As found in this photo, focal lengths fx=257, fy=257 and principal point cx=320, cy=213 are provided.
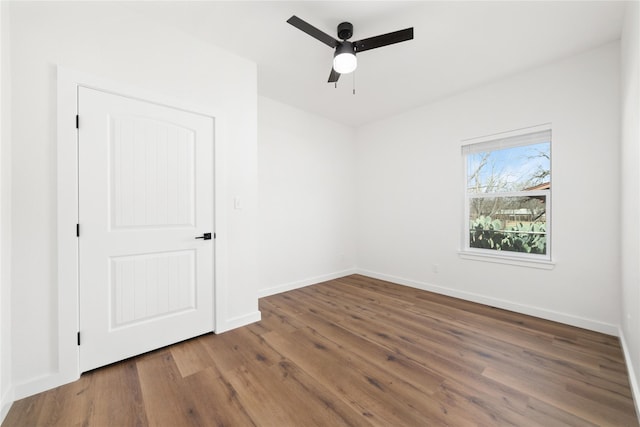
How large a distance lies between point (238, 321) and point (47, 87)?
94.3 inches

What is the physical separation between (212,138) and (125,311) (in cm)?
165

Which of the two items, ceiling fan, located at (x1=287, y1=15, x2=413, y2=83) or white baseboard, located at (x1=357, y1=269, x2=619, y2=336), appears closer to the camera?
ceiling fan, located at (x1=287, y1=15, x2=413, y2=83)

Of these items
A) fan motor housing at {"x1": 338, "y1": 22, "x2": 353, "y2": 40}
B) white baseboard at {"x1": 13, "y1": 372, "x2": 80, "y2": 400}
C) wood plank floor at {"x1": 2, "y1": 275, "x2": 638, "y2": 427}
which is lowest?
wood plank floor at {"x1": 2, "y1": 275, "x2": 638, "y2": 427}

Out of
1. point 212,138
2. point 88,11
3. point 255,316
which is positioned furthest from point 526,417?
point 88,11

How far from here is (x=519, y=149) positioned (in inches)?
122

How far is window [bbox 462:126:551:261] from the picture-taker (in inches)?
116

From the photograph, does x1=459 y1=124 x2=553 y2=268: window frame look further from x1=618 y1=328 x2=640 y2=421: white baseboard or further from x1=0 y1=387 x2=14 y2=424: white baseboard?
x1=0 y1=387 x2=14 y2=424: white baseboard

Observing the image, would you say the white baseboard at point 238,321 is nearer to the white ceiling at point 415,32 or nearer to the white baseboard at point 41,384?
the white baseboard at point 41,384

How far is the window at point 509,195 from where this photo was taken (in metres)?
2.94

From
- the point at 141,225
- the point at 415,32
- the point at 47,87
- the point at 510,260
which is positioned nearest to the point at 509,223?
the point at 510,260

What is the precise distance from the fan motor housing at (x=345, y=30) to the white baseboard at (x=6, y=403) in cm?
338

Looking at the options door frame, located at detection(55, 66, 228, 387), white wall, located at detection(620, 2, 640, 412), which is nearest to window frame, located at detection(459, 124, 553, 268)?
white wall, located at detection(620, 2, 640, 412)

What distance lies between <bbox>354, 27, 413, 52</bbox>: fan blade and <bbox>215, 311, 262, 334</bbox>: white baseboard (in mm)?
2753

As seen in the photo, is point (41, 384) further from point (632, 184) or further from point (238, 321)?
point (632, 184)
